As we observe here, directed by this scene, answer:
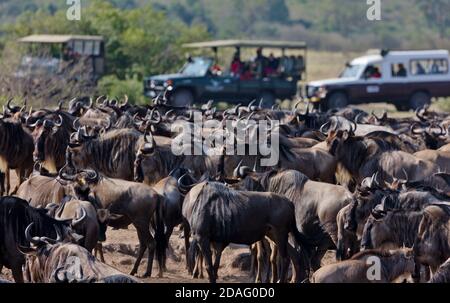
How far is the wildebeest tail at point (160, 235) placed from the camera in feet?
48.2

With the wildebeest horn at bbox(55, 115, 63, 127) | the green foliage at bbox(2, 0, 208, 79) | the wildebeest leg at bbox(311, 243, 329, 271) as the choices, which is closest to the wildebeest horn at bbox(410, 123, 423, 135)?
the wildebeest horn at bbox(55, 115, 63, 127)

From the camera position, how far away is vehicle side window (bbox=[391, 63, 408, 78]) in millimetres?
36156

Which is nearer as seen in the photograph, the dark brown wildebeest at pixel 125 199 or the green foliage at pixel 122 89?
the dark brown wildebeest at pixel 125 199

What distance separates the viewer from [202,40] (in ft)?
161

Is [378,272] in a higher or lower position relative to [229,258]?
higher

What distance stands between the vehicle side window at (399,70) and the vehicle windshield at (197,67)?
521 cm

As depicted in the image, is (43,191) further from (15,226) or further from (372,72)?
(372,72)

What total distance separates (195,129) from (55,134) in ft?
6.82

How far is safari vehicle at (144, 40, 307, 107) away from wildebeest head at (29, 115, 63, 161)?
14.2 meters

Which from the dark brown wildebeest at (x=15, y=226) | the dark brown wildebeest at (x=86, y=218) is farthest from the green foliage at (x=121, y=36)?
the dark brown wildebeest at (x=15, y=226)

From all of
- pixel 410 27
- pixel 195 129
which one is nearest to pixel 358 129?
pixel 195 129

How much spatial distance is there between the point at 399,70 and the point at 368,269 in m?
25.5

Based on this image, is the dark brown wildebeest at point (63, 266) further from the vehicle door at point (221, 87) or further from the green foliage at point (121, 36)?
the green foliage at point (121, 36)

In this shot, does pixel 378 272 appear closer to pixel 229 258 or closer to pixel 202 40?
pixel 229 258
